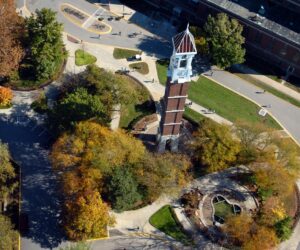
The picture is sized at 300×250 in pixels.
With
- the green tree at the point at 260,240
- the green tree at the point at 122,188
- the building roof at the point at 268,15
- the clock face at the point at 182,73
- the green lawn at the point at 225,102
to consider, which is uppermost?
the building roof at the point at 268,15

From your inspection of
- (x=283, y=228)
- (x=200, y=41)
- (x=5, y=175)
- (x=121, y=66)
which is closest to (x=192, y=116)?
(x=200, y=41)

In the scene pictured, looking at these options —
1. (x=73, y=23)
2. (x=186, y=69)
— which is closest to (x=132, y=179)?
(x=186, y=69)

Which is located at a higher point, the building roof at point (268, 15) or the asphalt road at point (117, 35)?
the building roof at point (268, 15)

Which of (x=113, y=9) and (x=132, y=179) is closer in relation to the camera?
(x=132, y=179)

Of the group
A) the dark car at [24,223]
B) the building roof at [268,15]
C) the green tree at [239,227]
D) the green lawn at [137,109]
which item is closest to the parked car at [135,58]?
the green lawn at [137,109]

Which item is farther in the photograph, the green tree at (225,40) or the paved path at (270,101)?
the green tree at (225,40)

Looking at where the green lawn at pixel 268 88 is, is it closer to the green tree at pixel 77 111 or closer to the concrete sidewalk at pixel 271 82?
the concrete sidewalk at pixel 271 82

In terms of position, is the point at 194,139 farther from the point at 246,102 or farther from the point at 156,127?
the point at 246,102
